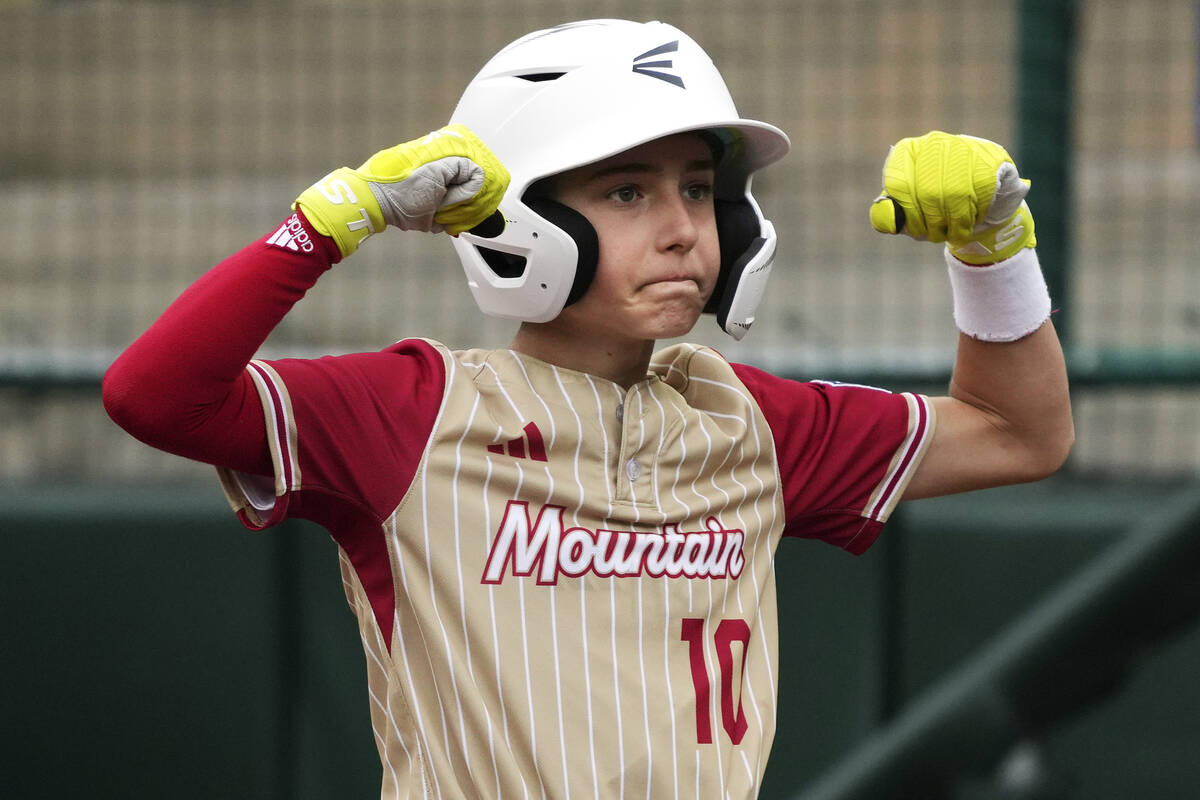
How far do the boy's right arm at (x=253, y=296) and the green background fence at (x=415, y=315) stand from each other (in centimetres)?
126

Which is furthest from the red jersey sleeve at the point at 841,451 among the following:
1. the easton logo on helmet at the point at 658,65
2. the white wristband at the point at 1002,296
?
the easton logo on helmet at the point at 658,65

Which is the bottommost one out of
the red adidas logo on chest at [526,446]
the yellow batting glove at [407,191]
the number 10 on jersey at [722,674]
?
the number 10 on jersey at [722,674]

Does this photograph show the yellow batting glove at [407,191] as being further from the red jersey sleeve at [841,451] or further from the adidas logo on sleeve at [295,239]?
the red jersey sleeve at [841,451]

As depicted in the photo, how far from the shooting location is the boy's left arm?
1.99 meters

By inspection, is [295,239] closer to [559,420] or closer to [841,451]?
[559,420]

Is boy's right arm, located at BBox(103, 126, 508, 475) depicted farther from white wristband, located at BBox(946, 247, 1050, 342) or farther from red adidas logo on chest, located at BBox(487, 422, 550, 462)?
white wristband, located at BBox(946, 247, 1050, 342)

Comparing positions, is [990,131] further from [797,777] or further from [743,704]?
[743,704]

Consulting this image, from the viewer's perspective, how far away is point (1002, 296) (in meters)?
2.15

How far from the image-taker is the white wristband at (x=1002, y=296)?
2135 mm

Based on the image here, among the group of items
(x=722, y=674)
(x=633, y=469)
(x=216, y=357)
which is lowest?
(x=722, y=674)

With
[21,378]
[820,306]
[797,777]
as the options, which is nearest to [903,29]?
[820,306]

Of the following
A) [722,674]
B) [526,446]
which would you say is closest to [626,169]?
[526,446]

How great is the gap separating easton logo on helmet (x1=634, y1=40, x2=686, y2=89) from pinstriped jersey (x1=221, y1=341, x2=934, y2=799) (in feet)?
1.36

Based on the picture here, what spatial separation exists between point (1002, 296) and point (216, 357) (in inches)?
43.6
